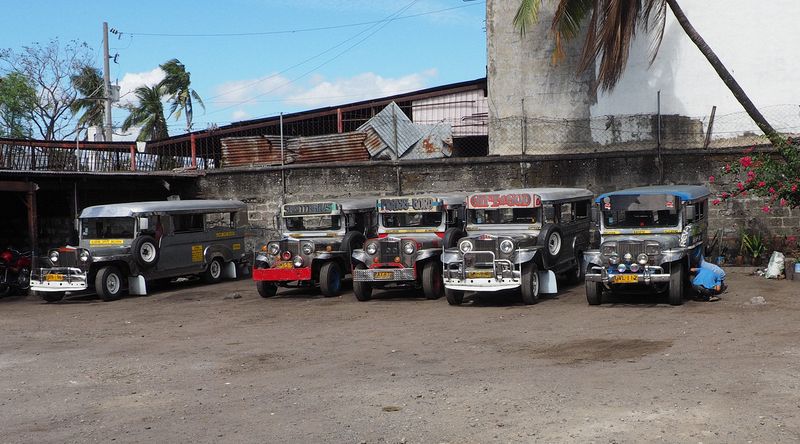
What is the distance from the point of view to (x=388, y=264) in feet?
47.7

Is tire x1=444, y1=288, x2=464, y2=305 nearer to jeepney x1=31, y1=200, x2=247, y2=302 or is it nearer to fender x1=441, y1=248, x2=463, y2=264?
fender x1=441, y1=248, x2=463, y2=264

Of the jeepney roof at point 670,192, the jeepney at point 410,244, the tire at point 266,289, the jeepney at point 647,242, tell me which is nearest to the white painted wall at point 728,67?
the jeepney roof at point 670,192

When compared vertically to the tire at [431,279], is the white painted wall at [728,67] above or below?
above

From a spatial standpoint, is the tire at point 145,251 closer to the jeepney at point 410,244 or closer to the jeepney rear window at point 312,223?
the jeepney rear window at point 312,223

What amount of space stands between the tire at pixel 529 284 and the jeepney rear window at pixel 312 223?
14.4ft

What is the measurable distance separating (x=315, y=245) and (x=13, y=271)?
7.27m

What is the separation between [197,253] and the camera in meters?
18.4

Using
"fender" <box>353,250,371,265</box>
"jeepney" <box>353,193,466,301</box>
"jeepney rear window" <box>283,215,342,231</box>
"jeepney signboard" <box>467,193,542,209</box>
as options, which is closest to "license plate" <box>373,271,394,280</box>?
"jeepney" <box>353,193,466,301</box>

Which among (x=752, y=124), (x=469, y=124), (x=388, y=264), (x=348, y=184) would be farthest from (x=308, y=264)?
(x=752, y=124)

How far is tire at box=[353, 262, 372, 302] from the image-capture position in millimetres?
14625

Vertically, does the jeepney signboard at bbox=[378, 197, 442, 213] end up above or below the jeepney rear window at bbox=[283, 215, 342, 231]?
above

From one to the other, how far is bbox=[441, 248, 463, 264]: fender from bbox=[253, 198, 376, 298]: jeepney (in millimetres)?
2467

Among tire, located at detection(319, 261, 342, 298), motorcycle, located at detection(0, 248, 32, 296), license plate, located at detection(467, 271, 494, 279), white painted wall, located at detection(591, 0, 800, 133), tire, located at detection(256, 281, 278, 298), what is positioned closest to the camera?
license plate, located at detection(467, 271, 494, 279)

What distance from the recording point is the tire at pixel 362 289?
14625 mm
